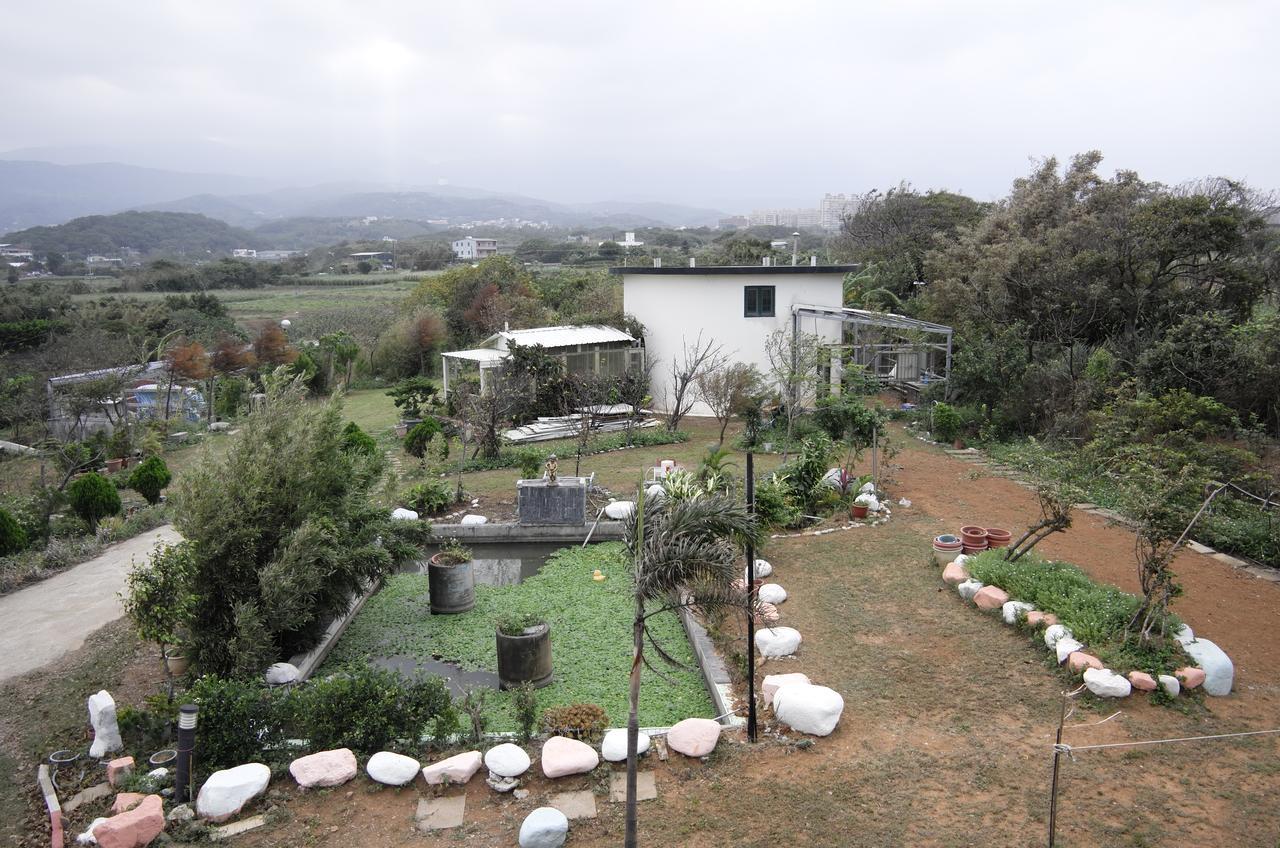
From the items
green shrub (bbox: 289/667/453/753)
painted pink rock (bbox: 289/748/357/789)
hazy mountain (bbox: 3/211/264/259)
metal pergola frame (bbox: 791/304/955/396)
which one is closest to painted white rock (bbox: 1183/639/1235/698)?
green shrub (bbox: 289/667/453/753)

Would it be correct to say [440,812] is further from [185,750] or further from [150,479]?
[150,479]

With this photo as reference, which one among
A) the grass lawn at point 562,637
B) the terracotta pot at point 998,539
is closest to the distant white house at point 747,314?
the terracotta pot at point 998,539

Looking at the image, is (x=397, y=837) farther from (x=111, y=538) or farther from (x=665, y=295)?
(x=665, y=295)

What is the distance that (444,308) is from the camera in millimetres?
33250

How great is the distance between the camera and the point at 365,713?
635 centimetres

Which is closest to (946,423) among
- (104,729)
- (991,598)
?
(991,598)

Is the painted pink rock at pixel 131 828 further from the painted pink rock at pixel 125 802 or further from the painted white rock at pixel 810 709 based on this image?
the painted white rock at pixel 810 709

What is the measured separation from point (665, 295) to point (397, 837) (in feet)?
57.2

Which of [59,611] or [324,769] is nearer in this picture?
[324,769]

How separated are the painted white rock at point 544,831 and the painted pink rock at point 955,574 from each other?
5861 millimetres

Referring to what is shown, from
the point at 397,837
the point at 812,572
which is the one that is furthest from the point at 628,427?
the point at 397,837

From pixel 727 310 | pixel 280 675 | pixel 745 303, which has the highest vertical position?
pixel 745 303

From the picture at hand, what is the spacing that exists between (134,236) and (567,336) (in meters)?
88.8

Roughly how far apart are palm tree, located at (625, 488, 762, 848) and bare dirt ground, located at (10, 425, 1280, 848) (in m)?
1.14
